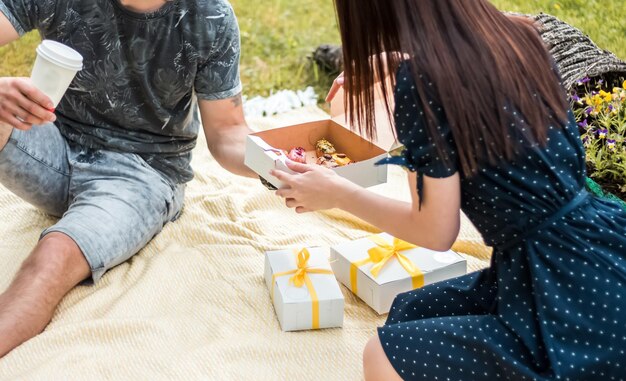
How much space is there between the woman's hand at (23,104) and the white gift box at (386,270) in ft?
2.19

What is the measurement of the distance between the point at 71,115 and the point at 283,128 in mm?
484

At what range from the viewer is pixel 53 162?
1792mm

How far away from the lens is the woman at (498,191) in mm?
1160

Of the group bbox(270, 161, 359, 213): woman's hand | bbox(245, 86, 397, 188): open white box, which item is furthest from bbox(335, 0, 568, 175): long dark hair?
bbox(245, 86, 397, 188): open white box

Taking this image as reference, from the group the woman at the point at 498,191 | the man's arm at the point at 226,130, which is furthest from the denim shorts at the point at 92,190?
the woman at the point at 498,191

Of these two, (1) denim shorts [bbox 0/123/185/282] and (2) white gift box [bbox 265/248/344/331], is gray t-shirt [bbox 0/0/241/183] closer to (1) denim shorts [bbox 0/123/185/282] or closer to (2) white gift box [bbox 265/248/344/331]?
(1) denim shorts [bbox 0/123/185/282]

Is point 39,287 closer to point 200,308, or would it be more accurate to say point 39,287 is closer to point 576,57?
point 200,308

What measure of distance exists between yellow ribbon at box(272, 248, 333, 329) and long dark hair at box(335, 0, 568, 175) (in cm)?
51

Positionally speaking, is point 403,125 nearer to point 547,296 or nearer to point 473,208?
point 473,208

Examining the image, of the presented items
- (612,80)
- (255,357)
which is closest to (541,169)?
(255,357)

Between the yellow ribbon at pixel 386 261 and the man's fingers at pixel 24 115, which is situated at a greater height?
the man's fingers at pixel 24 115

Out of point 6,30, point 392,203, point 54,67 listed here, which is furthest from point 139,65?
point 392,203

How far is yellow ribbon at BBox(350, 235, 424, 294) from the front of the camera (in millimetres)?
1653

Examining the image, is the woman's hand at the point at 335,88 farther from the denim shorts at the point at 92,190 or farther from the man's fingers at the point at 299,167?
the denim shorts at the point at 92,190
